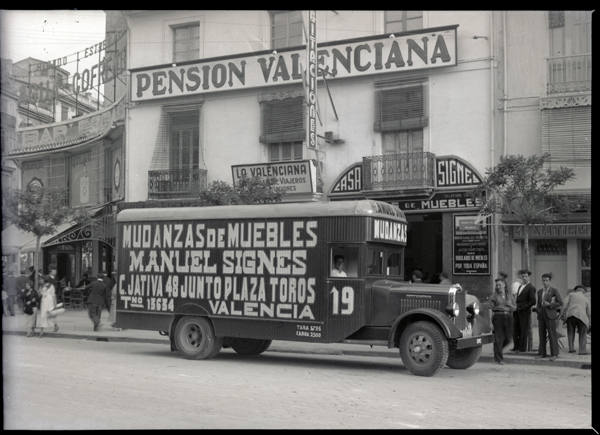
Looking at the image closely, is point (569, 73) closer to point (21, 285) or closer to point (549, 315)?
point (549, 315)

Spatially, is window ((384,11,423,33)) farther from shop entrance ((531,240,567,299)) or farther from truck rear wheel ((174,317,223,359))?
truck rear wheel ((174,317,223,359))

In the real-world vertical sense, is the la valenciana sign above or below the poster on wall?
above

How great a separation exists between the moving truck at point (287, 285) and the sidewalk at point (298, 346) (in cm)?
209

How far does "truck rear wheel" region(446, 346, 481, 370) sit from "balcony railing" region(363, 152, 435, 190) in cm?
874

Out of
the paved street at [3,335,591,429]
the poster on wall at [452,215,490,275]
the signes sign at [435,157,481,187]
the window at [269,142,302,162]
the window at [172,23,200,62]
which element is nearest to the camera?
the paved street at [3,335,591,429]

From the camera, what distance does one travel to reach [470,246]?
2136cm

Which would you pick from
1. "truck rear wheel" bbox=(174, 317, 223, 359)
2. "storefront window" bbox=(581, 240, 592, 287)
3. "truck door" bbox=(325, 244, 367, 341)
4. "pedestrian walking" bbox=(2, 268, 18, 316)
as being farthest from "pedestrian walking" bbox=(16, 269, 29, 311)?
"storefront window" bbox=(581, 240, 592, 287)

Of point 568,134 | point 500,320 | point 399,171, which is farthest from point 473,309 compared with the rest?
point 399,171

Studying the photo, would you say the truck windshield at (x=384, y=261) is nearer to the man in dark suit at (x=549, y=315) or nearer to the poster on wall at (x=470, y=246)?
the man in dark suit at (x=549, y=315)

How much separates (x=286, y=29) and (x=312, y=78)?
10.9 feet

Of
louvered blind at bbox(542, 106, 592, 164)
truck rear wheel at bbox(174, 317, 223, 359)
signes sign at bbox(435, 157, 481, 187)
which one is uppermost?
louvered blind at bbox(542, 106, 592, 164)

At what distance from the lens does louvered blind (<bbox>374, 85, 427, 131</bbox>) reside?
22438 mm
